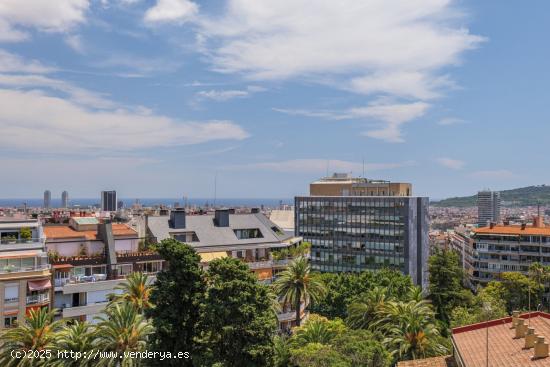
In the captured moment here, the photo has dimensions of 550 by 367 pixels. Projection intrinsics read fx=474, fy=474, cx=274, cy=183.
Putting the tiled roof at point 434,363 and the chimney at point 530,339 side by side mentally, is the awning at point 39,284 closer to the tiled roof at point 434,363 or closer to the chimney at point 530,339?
the tiled roof at point 434,363

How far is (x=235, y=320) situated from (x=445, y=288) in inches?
2181

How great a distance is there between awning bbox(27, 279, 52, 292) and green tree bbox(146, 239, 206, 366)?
58.5ft

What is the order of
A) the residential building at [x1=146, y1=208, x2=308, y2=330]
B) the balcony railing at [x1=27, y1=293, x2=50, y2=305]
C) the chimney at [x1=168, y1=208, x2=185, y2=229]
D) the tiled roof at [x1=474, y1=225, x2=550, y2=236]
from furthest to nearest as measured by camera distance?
the tiled roof at [x1=474, y1=225, x2=550, y2=236] < the chimney at [x1=168, y1=208, x2=185, y2=229] < the residential building at [x1=146, y1=208, x2=308, y2=330] < the balcony railing at [x1=27, y1=293, x2=50, y2=305]

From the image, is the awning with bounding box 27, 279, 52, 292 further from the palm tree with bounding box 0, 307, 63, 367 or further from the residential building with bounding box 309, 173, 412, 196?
the residential building with bounding box 309, 173, 412, 196

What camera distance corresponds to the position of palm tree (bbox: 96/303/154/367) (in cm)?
3531

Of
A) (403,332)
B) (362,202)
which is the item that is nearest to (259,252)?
(403,332)

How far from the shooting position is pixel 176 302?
3481 cm

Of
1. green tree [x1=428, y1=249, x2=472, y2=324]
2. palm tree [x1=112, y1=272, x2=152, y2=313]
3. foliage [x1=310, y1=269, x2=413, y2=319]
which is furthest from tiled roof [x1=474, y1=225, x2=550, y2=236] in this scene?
palm tree [x1=112, y1=272, x2=152, y2=313]

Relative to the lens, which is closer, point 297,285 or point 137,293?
point 137,293

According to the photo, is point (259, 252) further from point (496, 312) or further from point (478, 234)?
point (478, 234)

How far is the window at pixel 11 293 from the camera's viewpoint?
4478cm

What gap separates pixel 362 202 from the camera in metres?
113

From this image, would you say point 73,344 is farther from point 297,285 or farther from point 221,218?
point 221,218

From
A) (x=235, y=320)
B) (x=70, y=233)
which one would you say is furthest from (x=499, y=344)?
(x=70, y=233)
